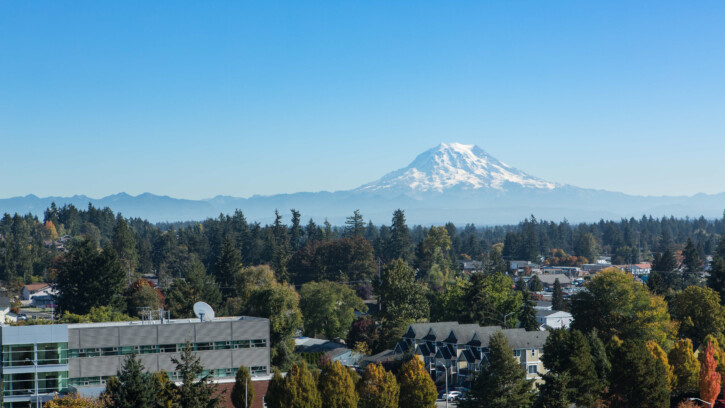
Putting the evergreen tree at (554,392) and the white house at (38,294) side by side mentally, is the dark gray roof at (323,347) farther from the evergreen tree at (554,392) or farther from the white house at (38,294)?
the white house at (38,294)

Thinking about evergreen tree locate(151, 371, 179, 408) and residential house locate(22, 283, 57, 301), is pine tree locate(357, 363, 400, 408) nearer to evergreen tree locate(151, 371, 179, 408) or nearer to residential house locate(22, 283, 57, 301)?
evergreen tree locate(151, 371, 179, 408)

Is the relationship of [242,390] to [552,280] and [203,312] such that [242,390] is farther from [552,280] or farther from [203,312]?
[552,280]

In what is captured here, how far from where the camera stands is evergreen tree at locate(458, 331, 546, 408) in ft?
166

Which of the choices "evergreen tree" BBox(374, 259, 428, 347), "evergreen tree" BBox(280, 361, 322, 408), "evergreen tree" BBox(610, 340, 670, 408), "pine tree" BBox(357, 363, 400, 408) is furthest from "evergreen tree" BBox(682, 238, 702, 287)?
"evergreen tree" BBox(280, 361, 322, 408)

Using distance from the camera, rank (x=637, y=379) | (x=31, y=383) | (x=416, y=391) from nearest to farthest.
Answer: (x=31, y=383) → (x=416, y=391) → (x=637, y=379)

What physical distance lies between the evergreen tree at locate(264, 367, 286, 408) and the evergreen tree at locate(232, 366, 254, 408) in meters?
2.44

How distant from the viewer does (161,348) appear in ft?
167

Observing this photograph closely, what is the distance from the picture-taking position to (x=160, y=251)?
175375 mm

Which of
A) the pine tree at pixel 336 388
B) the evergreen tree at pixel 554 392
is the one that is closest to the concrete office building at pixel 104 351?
the pine tree at pixel 336 388

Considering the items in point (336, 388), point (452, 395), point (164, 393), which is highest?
point (164, 393)

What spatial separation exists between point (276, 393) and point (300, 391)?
1.59 meters

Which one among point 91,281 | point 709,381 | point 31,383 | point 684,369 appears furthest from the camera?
point 91,281

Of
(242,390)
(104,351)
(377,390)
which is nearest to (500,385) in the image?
(377,390)

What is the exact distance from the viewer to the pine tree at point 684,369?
5909 cm
